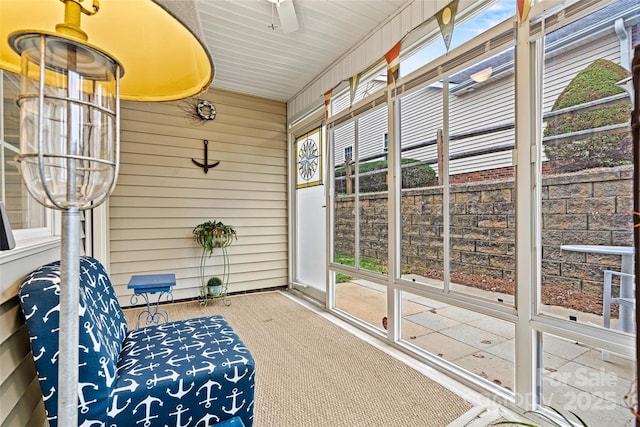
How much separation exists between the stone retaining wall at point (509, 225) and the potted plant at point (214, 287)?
7.21ft

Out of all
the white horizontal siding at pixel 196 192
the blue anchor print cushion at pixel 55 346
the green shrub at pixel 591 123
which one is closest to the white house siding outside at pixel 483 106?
the green shrub at pixel 591 123

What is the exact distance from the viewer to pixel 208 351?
1.55m

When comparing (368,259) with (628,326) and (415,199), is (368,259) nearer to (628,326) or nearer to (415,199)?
(415,199)

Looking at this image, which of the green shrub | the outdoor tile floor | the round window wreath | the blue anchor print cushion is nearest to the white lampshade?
the blue anchor print cushion

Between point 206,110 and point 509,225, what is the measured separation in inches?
150

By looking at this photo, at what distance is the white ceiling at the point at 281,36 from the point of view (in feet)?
8.74

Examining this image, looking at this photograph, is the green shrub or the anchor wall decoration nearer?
the green shrub

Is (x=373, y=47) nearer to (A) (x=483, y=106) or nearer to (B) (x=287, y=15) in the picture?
(B) (x=287, y=15)

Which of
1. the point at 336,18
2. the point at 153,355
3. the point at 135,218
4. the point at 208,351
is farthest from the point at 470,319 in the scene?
the point at 135,218

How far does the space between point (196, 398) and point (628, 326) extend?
6.35 feet

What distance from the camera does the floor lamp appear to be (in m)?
0.58

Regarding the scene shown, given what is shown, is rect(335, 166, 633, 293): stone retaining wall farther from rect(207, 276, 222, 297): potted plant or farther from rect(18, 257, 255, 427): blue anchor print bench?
rect(207, 276, 222, 297): potted plant

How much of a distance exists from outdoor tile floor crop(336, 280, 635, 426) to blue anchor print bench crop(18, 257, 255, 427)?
1619mm

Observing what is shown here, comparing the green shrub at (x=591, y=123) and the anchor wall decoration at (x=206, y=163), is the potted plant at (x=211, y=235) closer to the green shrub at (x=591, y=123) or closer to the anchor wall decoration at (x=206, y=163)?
the anchor wall decoration at (x=206, y=163)
